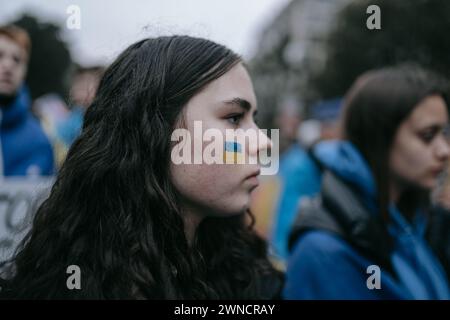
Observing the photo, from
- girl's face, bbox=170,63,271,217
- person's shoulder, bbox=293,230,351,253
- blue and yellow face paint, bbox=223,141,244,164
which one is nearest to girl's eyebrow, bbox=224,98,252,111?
girl's face, bbox=170,63,271,217

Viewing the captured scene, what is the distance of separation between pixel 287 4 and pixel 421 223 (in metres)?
58.8

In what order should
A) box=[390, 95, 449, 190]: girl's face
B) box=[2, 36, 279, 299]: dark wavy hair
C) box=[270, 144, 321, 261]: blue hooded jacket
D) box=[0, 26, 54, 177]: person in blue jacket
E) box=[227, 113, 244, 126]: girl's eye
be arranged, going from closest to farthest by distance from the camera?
box=[2, 36, 279, 299]: dark wavy hair, box=[227, 113, 244, 126]: girl's eye, box=[390, 95, 449, 190]: girl's face, box=[0, 26, 54, 177]: person in blue jacket, box=[270, 144, 321, 261]: blue hooded jacket

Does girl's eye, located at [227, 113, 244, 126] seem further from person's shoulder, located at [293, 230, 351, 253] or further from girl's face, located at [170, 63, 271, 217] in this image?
person's shoulder, located at [293, 230, 351, 253]

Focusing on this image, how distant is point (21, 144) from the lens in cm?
322

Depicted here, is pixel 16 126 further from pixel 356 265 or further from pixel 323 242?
pixel 356 265

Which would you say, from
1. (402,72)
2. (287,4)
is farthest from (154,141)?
(287,4)

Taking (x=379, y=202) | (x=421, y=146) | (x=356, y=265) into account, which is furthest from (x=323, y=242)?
(x=421, y=146)

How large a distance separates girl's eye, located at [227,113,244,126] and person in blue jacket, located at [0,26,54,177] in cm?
207

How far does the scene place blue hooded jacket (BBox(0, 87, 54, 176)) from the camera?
318cm

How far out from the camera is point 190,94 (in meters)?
1.51

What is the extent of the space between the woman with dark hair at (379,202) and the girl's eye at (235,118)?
875 millimetres

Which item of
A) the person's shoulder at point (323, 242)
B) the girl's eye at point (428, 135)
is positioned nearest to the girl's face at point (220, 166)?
the person's shoulder at point (323, 242)

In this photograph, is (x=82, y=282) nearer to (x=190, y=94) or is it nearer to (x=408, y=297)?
(x=190, y=94)

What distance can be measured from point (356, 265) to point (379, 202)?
399 millimetres
